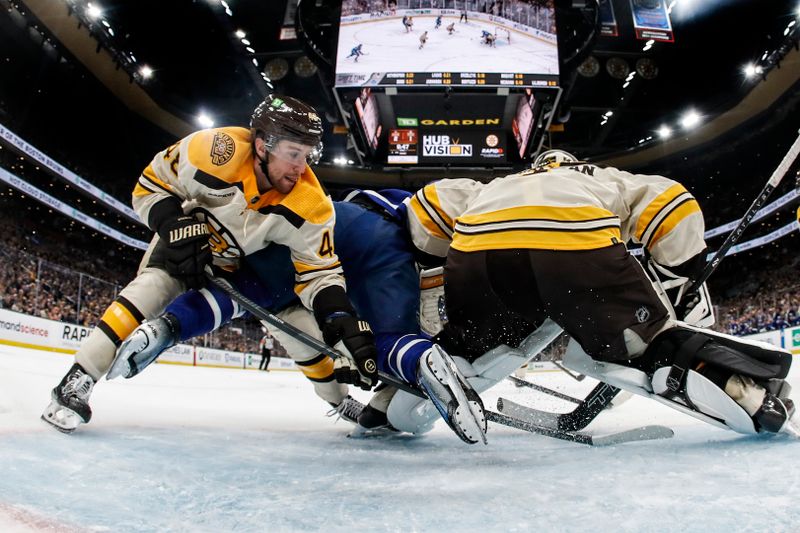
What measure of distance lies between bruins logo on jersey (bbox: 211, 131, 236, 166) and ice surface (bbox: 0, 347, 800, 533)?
0.90 m

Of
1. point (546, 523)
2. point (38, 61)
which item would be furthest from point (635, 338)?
point (38, 61)

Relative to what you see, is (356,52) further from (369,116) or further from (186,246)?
(186,246)

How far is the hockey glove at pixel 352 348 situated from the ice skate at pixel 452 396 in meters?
0.22

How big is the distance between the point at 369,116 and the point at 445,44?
6.79 feet

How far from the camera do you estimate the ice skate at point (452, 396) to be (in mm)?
1420

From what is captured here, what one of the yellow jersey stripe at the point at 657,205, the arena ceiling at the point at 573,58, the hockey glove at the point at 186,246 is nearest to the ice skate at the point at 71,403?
the hockey glove at the point at 186,246

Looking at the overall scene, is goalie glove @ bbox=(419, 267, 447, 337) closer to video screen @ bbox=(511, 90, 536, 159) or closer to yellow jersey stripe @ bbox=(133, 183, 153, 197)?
yellow jersey stripe @ bbox=(133, 183, 153, 197)

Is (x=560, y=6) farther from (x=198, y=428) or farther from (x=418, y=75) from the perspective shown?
(x=198, y=428)

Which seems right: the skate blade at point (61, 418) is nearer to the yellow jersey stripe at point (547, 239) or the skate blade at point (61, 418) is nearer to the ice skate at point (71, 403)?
the ice skate at point (71, 403)

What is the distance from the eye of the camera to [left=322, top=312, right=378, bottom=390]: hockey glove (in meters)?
1.77

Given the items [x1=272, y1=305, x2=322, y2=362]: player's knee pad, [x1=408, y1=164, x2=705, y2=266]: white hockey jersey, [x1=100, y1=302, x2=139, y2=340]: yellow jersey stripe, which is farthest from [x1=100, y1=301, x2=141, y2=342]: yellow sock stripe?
[x1=408, y1=164, x2=705, y2=266]: white hockey jersey

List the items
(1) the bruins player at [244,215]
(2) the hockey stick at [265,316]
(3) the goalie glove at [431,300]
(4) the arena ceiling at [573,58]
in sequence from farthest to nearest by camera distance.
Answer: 1. (4) the arena ceiling at [573,58]
2. (3) the goalie glove at [431,300]
3. (2) the hockey stick at [265,316]
4. (1) the bruins player at [244,215]

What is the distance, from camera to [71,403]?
1.59m

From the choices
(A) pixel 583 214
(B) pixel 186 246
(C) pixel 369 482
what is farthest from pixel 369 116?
(C) pixel 369 482
